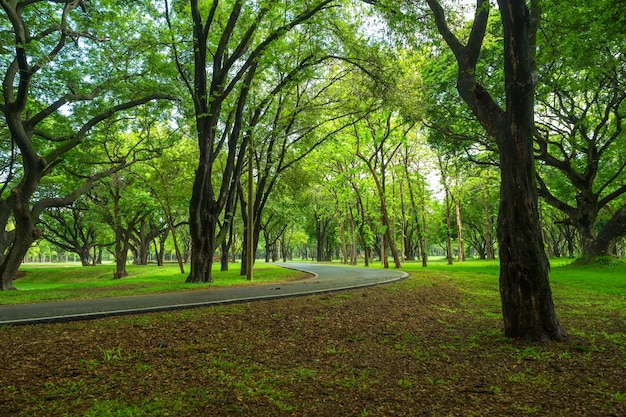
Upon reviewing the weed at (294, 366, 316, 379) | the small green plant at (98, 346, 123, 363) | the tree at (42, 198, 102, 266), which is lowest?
the weed at (294, 366, 316, 379)

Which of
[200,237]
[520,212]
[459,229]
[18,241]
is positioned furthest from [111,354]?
[459,229]

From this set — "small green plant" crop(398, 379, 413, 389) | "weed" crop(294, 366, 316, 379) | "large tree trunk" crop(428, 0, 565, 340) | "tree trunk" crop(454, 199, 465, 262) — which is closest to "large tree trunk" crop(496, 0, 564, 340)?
"large tree trunk" crop(428, 0, 565, 340)

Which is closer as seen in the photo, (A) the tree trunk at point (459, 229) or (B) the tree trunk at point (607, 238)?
(B) the tree trunk at point (607, 238)

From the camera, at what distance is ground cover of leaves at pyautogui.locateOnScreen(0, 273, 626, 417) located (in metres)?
3.06

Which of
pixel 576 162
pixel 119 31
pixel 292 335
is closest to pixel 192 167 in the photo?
pixel 119 31

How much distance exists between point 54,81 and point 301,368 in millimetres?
16190

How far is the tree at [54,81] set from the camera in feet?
38.7

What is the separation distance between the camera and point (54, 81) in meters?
14.4

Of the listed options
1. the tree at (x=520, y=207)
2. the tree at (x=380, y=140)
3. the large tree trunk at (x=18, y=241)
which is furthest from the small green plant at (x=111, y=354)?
the tree at (x=380, y=140)

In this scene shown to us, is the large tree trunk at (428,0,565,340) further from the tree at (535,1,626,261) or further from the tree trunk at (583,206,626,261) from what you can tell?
the tree trunk at (583,206,626,261)

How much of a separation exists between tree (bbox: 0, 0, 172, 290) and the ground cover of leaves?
30.8 ft

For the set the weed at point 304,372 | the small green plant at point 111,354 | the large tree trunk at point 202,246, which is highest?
the large tree trunk at point 202,246

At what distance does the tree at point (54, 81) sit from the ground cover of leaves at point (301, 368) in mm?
9379

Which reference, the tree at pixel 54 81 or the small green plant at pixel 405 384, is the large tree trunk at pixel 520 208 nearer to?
the small green plant at pixel 405 384
